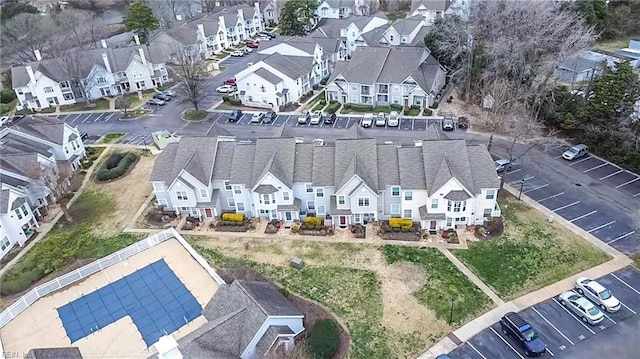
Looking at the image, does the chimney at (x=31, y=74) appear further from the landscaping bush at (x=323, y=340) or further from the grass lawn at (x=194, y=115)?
the landscaping bush at (x=323, y=340)

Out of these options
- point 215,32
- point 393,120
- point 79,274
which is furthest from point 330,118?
point 215,32

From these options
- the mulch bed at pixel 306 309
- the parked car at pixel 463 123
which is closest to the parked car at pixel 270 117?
the parked car at pixel 463 123

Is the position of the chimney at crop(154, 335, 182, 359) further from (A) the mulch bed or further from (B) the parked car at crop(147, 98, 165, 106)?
(B) the parked car at crop(147, 98, 165, 106)

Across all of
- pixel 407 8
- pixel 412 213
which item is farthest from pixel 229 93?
pixel 407 8

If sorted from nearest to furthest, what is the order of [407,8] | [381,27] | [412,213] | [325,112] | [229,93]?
[412,213]
[325,112]
[229,93]
[381,27]
[407,8]

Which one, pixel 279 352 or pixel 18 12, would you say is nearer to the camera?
pixel 279 352

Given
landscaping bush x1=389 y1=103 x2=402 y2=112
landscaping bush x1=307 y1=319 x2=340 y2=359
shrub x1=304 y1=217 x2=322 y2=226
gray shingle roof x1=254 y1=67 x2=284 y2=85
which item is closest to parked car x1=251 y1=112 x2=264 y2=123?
gray shingle roof x1=254 y1=67 x2=284 y2=85

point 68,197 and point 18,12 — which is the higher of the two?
point 18,12

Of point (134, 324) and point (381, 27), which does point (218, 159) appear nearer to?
point (134, 324)
